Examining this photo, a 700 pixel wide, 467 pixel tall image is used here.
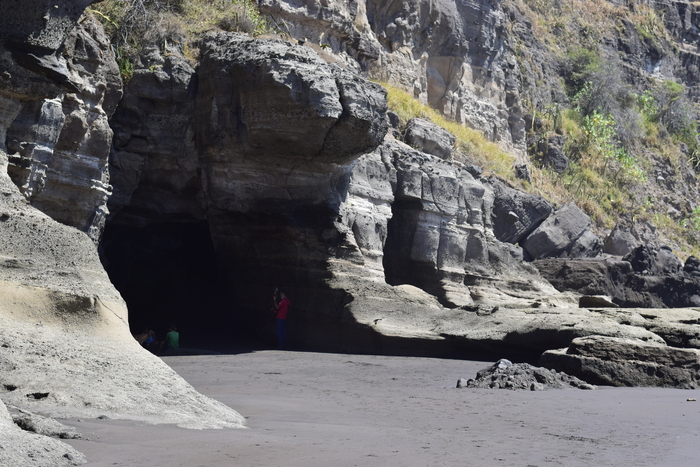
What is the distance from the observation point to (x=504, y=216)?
74.9 feet

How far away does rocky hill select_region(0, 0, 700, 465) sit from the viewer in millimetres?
6664

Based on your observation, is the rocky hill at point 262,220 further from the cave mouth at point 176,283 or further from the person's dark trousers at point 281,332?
the person's dark trousers at point 281,332

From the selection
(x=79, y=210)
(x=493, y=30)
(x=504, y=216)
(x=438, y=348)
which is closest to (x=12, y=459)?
(x=79, y=210)

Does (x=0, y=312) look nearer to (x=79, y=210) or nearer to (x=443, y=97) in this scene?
(x=79, y=210)

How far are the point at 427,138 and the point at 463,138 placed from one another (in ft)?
20.0

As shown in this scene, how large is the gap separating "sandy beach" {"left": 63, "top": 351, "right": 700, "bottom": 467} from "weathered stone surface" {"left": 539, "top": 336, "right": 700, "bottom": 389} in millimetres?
431

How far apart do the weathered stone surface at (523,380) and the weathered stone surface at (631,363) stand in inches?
16.8

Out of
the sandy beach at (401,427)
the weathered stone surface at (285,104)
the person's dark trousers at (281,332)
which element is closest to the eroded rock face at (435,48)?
the weathered stone surface at (285,104)

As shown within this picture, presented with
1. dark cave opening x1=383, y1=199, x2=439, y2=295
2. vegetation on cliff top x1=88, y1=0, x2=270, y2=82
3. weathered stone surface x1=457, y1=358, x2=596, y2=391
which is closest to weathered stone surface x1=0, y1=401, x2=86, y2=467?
weathered stone surface x1=457, y1=358, x2=596, y2=391

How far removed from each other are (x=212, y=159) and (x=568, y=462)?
406 inches

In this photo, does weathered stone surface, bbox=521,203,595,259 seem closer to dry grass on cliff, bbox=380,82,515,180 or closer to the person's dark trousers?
dry grass on cliff, bbox=380,82,515,180

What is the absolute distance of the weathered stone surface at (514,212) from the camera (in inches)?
897

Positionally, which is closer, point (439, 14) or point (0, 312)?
point (0, 312)

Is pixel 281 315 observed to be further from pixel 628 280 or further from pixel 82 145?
pixel 628 280
